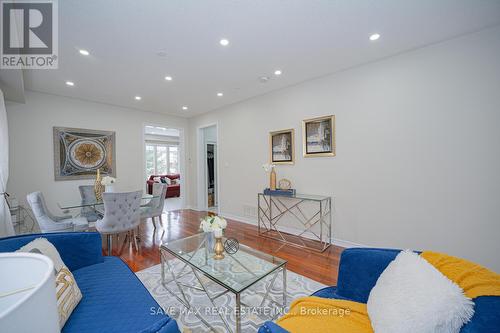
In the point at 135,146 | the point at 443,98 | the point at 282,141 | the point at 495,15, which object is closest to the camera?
the point at 495,15

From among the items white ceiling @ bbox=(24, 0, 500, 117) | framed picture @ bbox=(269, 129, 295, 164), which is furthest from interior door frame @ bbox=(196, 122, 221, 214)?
white ceiling @ bbox=(24, 0, 500, 117)

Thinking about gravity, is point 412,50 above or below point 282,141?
above

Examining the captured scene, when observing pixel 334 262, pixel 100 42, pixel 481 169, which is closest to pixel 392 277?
pixel 334 262

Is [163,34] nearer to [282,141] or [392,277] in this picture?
[282,141]

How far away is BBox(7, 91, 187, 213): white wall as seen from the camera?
3.52 meters

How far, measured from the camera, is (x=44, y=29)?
6.65ft

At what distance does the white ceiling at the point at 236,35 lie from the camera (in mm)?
1814

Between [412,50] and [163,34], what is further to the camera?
[412,50]

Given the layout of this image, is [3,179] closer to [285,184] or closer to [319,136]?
[285,184]

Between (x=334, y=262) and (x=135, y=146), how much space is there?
4841mm

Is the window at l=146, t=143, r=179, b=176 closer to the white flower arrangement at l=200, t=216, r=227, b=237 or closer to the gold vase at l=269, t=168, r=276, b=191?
the gold vase at l=269, t=168, r=276, b=191

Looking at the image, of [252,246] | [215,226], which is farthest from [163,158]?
[215,226]

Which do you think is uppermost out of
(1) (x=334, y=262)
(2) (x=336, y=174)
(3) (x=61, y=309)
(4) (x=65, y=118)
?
(4) (x=65, y=118)

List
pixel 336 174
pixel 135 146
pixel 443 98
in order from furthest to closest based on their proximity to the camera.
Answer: pixel 135 146 < pixel 336 174 < pixel 443 98
